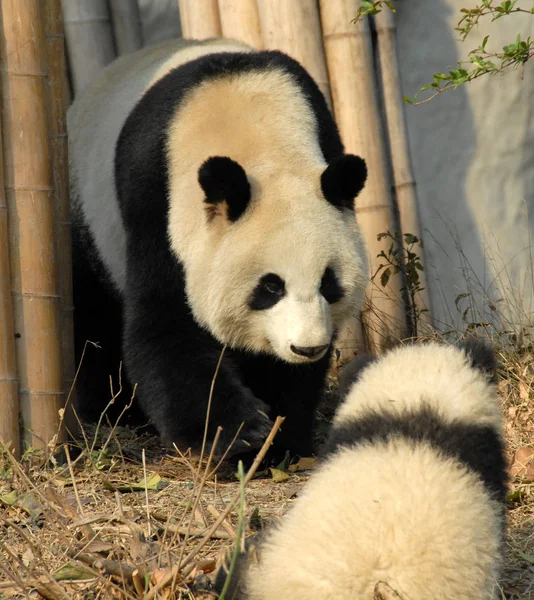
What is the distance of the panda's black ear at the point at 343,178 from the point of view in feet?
13.7

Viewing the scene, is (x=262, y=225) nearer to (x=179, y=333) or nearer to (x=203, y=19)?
(x=179, y=333)

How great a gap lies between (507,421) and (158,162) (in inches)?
82.6

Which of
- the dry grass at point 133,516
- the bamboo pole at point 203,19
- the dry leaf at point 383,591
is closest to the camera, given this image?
the dry leaf at point 383,591

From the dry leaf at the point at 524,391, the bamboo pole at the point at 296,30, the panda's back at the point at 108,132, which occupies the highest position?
the bamboo pole at the point at 296,30

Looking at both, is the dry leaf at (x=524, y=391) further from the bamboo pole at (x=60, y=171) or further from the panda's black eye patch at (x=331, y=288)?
the bamboo pole at (x=60, y=171)

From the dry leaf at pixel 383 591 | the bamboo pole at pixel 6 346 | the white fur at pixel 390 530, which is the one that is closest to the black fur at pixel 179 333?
the bamboo pole at pixel 6 346

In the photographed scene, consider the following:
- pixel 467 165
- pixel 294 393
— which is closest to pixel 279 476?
pixel 294 393

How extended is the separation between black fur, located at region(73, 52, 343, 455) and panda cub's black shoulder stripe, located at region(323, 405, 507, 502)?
1578 millimetres

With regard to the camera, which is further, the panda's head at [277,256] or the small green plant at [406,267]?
the small green plant at [406,267]

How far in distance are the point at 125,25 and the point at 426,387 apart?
14.7 feet

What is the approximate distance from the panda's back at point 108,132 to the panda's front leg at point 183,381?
1.82ft

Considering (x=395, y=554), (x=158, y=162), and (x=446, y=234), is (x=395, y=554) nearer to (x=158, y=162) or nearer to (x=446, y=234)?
(x=158, y=162)

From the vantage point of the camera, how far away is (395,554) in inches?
88.3

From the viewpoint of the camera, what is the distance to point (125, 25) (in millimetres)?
6426
